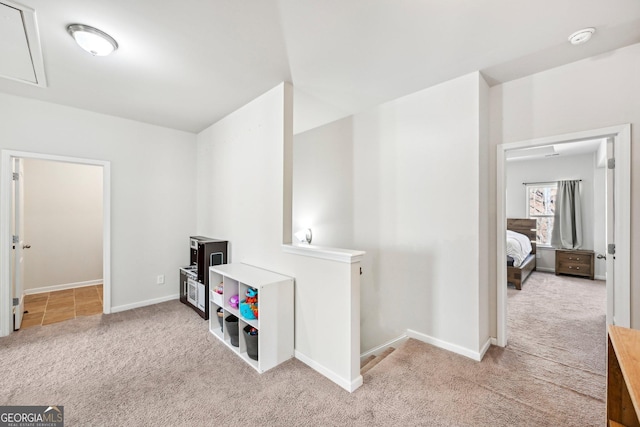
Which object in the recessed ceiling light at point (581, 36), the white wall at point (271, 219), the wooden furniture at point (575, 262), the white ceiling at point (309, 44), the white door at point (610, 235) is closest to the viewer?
the white ceiling at point (309, 44)

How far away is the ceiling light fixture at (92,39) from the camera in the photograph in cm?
185

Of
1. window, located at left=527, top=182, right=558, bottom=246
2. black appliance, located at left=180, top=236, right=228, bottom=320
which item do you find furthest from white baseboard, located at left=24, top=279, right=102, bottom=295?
window, located at left=527, top=182, right=558, bottom=246

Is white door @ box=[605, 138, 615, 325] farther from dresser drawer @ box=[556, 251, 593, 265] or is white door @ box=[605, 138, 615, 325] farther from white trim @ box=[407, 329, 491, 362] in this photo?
dresser drawer @ box=[556, 251, 593, 265]

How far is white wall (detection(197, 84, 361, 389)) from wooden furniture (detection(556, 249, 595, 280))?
19.8ft

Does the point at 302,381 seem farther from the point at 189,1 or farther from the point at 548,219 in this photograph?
the point at 548,219

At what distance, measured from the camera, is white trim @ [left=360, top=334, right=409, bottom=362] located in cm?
288

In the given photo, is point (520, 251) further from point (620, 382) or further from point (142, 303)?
point (142, 303)

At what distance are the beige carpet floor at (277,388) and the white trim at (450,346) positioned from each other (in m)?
0.06

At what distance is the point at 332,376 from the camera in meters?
2.12

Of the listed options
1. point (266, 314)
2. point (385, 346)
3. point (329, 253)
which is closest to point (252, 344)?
point (266, 314)

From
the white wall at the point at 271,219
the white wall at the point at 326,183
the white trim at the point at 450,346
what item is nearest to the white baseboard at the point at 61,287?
the white wall at the point at 271,219

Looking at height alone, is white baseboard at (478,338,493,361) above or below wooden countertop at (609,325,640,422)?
below

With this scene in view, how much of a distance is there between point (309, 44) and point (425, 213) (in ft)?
5.96

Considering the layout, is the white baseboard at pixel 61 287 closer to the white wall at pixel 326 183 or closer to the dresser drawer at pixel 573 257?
the white wall at pixel 326 183
